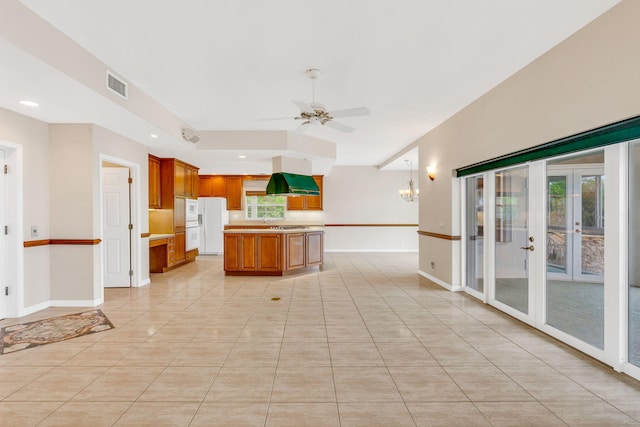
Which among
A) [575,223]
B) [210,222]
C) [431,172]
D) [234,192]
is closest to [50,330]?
[575,223]

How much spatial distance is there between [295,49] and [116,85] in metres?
2.03

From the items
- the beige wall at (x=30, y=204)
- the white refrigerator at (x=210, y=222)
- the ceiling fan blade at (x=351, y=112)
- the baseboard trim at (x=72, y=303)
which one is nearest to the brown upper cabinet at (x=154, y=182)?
the beige wall at (x=30, y=204)

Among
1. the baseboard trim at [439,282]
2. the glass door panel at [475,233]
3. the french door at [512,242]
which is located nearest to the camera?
the french door at [512,242]

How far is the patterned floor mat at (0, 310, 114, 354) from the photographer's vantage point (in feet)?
10.8

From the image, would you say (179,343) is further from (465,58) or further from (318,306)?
(465,58)

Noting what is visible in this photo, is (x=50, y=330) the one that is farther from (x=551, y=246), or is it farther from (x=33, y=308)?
(x=551, y=246)

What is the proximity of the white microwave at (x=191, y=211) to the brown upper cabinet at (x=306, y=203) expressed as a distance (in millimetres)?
2812

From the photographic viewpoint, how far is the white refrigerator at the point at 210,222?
971 cm

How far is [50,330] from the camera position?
364 cm

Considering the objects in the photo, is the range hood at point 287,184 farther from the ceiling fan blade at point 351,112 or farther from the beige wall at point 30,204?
the beige wall at point 30,204

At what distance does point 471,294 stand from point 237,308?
3.45m

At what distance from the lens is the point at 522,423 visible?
202 cm

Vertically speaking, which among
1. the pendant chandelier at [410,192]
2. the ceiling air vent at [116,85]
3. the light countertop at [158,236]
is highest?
the ceiling air vent at [116,85]

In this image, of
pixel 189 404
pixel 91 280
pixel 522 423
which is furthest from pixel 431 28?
pixel 91 280
